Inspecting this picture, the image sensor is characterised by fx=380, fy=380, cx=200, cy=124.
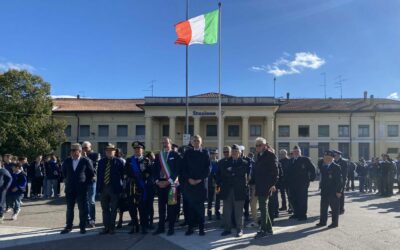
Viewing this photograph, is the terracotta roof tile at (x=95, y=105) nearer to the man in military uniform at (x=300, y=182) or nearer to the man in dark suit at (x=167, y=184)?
the man in military uniform at (x=300, y=182)

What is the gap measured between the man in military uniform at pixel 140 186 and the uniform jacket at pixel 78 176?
88 centimetres

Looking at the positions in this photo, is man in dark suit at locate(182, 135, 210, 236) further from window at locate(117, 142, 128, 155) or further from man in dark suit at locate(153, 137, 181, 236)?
window at locate(117, 142, 128, 155)

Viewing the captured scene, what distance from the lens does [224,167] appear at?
8.37 metres

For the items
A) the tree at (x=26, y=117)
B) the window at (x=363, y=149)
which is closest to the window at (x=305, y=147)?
the window at (x=363, y=149)

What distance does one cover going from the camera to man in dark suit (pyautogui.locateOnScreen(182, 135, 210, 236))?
317 inches

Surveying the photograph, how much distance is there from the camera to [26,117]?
4141 centimetres

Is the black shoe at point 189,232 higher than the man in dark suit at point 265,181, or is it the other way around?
the man in dark suit at point 265,181

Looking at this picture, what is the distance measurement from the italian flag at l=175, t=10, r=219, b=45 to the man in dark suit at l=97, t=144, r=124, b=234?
34.2ft

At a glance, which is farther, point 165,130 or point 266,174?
point 165,130

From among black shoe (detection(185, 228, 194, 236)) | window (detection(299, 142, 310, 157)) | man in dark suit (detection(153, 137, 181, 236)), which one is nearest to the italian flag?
man in dark suit (detection(153, 137, 181, 236))

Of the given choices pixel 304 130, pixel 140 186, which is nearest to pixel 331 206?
pixel 140 186

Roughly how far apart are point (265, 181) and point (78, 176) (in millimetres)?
4062

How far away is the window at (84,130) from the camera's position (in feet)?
171

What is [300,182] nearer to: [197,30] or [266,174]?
[266,174]
